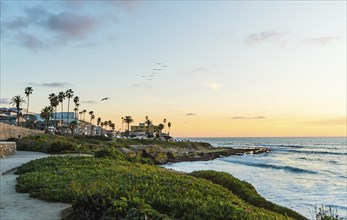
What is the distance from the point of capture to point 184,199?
29.8 ft

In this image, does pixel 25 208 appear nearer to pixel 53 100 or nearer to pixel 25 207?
pixel 25 207

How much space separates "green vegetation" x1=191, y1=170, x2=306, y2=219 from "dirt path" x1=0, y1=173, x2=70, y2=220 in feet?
21.3

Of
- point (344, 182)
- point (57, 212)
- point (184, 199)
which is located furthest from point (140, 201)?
point (344, 182)

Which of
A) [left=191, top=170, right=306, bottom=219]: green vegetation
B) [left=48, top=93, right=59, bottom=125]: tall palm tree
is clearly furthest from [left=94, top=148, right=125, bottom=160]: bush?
[left=48, top=93, right=59, bottom=125]: tall palm tree

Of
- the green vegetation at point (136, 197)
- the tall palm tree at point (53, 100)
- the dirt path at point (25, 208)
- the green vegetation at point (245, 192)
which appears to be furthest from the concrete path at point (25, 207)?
the tall palm tree at point (53, 100)

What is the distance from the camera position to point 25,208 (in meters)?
10.4

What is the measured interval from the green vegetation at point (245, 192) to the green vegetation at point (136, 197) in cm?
158

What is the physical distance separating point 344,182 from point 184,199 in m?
31.8

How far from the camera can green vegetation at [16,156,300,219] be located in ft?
25.1

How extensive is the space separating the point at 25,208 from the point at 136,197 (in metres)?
3.79

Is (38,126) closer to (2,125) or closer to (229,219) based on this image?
(2,125)

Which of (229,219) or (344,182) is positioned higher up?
(229,219)

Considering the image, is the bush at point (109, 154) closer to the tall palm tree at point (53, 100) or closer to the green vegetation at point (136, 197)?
the green vegetation at point (136, 197)

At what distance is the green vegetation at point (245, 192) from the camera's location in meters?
12.6
